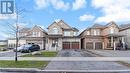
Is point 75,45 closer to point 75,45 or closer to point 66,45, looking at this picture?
point 75,45

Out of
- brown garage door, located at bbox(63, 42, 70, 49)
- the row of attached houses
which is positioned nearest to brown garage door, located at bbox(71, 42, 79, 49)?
the row of attached houses

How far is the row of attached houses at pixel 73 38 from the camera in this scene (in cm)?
7612

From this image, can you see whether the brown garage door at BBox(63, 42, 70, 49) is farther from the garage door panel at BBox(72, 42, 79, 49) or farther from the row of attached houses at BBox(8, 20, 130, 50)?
the garage door panel at BBox(72, 42, 79, 49)

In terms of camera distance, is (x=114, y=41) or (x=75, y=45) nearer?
(x=114, y=41)

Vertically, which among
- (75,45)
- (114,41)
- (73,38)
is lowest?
(75,45)

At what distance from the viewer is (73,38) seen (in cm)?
7838

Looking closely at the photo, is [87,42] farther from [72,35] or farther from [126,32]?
[126,32]

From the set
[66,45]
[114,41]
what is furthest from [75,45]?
[114,41]

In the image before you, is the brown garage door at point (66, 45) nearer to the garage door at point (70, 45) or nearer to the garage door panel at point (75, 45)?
the garage door at point (70, 45)

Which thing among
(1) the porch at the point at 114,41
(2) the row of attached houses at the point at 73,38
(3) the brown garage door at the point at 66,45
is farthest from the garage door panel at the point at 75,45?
(1) the porch at the point at 114,41

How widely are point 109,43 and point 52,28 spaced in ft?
54.3

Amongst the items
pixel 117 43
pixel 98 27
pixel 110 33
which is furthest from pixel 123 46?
pixel 98 27

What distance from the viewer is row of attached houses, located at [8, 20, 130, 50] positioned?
76.1 metres

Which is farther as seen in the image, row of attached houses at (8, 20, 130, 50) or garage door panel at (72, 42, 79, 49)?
garage door panel at (72, 42, 79, 49)
